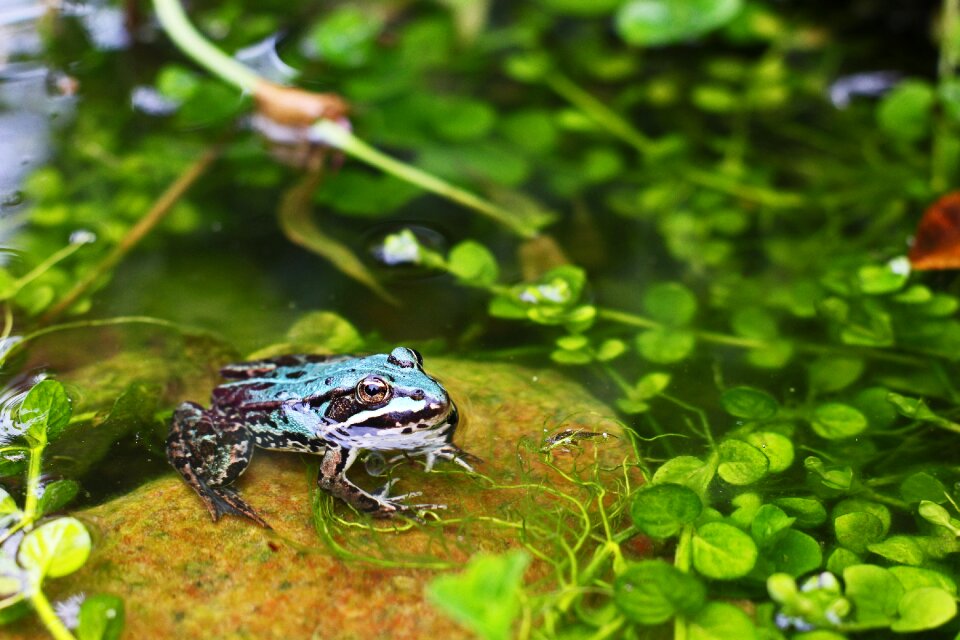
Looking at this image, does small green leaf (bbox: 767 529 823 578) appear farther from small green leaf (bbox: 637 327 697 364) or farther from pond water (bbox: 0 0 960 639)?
small green leaf (bbox: 637 327 697 364)

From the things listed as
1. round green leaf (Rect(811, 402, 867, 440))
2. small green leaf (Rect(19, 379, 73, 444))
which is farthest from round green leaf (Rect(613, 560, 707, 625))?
small green leaf (Rect(19, 379, 73, 444))

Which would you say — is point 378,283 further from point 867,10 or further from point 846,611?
point 867,10

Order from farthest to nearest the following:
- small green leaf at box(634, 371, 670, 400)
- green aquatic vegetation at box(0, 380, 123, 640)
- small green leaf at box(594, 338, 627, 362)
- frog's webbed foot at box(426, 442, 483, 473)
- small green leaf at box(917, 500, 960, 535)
Answer: small green leaf at box(594, 338, 627, 362) < small green leaf at box(634, 371, 670, 400) < frog's webbed foot at box(426, 442, 483, 473) < small green leaf at box(917, 500, 960, 535) < green aquatic vegetation at box(0, 380, 123, 640)

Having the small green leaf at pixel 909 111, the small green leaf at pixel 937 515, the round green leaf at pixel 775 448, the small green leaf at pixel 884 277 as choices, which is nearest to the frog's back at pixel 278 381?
the round green leaf at pixel 775 448

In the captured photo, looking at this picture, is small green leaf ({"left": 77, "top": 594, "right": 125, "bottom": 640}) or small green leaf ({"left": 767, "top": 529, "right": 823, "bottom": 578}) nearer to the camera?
small green leaf ({"left": 77, "top": 594, "right": 125, "bottom": 640})

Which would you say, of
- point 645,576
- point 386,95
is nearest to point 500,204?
point 386,95

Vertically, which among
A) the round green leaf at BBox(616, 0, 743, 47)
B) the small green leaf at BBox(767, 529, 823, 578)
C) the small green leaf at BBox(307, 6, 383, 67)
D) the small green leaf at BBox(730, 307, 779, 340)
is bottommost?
the small green leaf at BBox(730, 307, 779, 340)

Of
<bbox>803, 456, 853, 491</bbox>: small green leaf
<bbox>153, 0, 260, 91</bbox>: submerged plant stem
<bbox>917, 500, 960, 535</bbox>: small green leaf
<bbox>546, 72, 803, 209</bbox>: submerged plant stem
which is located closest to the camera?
<bbox>917, 500, 960, 535</bbox>: small green leaf
